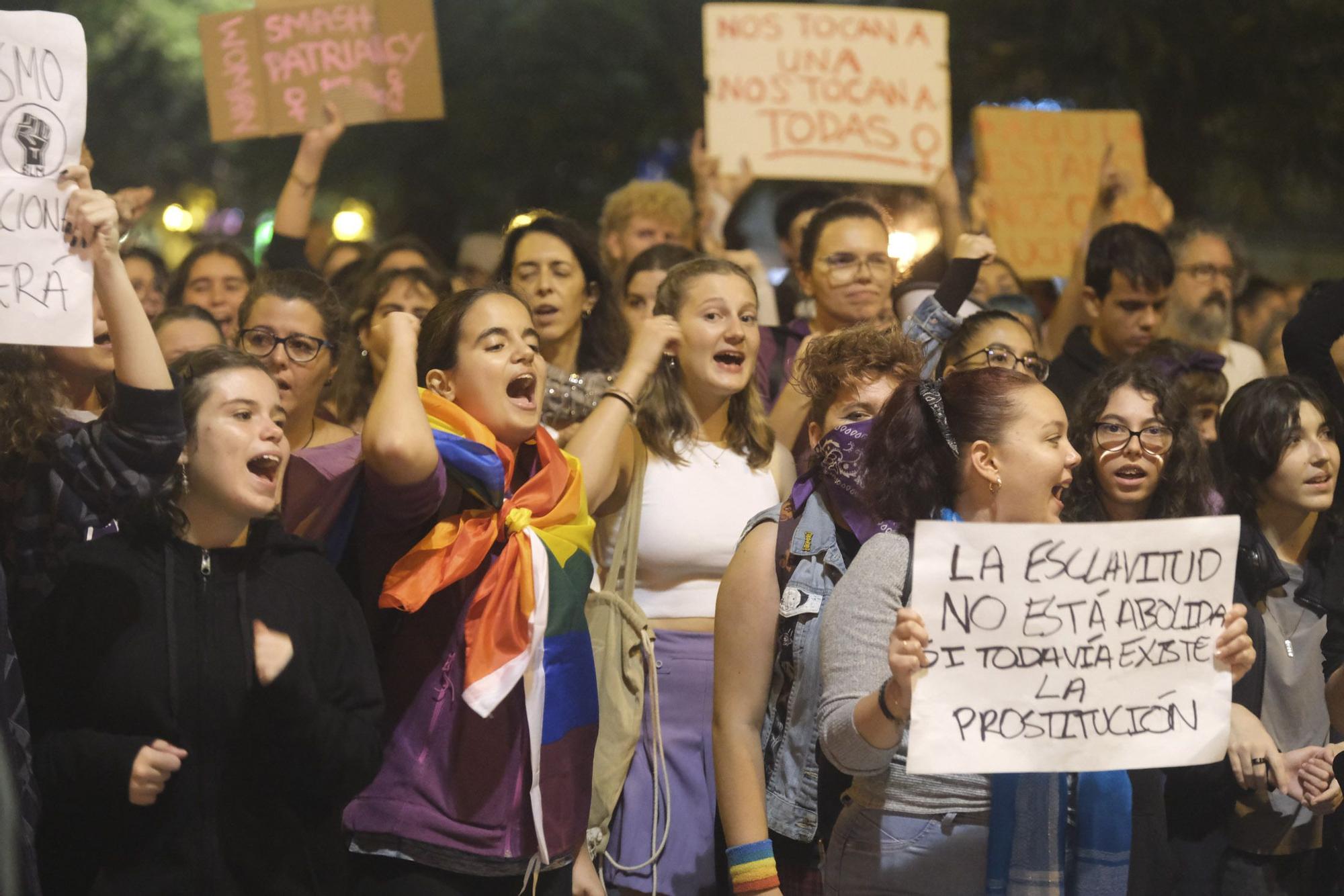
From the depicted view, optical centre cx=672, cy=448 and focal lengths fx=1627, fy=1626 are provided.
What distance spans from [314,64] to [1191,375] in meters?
3.77

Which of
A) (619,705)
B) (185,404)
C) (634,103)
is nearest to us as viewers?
(185,404)

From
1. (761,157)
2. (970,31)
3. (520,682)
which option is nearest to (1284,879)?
(520,682)

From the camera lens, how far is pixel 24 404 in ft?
12.5

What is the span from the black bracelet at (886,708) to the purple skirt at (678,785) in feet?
4.43

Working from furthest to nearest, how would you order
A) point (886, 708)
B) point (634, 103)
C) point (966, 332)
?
1. point (634, 103)
2. point (966, 332)
3. point (886, 708)

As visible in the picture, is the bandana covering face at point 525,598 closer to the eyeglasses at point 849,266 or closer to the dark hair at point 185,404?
the dark hair at point 185,404

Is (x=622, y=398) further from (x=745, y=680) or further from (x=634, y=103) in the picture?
(x=634, y=103)

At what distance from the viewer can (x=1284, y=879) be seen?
4375 mm

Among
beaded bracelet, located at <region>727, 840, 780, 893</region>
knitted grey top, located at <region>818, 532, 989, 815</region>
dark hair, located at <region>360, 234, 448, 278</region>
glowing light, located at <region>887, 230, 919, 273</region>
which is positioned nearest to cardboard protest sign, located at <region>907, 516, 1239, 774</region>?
knitted grey top, located at <region>818, 532, 989, 815</region>

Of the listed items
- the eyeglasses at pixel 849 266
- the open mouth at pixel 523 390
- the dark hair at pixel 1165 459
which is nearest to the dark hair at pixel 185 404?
the open mouth at pixel 523 390

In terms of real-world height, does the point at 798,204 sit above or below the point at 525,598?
above

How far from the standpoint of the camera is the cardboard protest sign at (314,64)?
6805 millimetres

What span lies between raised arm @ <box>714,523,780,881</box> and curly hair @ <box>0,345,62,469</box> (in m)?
1.63

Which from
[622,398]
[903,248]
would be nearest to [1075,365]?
[903,248]
